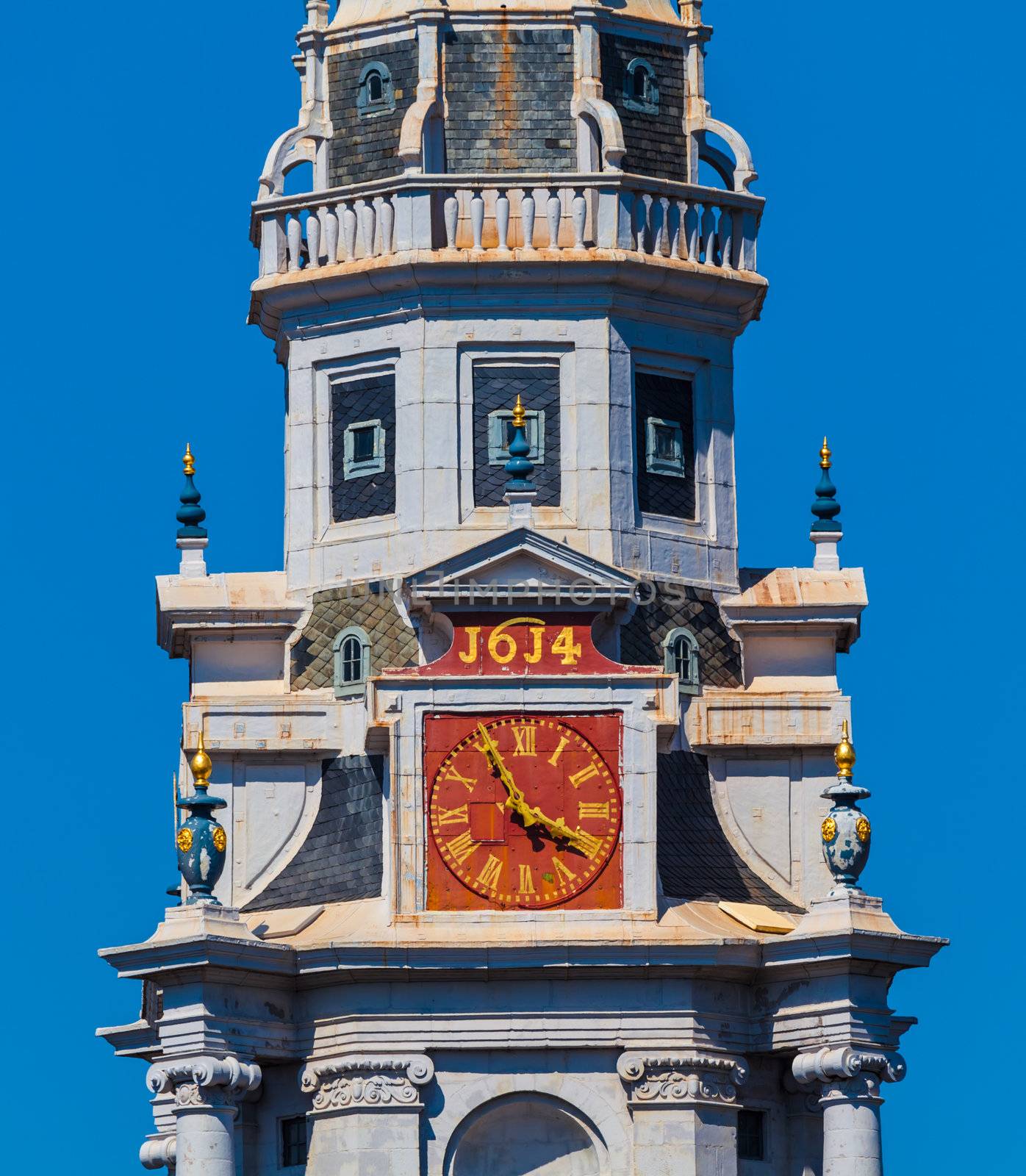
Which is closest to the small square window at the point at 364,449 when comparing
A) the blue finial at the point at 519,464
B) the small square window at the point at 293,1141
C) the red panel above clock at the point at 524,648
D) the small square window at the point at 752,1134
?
the blue finial at the point at 519,464

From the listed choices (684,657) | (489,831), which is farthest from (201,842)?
(684,657)

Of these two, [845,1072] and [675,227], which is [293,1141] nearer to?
[845,1072]

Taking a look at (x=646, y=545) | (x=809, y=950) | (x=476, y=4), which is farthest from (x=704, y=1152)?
(x=476, y=4)

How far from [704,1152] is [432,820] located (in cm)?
518

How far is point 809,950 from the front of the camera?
2908 inches

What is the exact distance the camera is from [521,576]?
74.8m

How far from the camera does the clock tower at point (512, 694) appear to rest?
242ft

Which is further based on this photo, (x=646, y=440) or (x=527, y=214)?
(x=646, y=440)

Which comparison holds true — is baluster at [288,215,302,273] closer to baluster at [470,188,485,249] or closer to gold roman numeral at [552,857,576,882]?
baluster at [470,188,485,249]

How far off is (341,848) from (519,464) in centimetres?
527

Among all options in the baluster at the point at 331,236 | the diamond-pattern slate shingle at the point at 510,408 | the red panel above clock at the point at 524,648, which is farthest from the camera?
the baluster at the point at 331,236

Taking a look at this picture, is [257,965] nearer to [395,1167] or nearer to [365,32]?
[395,1167]

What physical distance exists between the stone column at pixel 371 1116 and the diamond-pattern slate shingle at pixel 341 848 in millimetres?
2449

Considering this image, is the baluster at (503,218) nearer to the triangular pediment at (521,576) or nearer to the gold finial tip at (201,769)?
the triangular pediment at (521,576)
